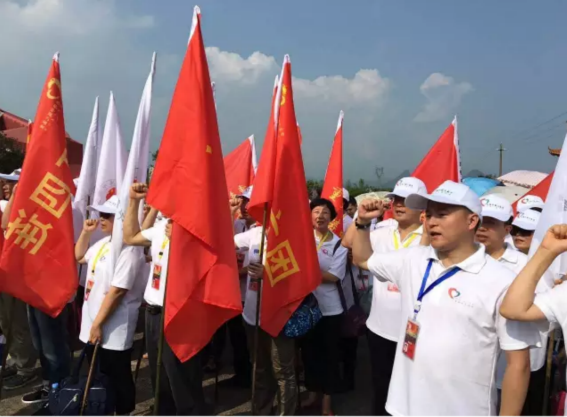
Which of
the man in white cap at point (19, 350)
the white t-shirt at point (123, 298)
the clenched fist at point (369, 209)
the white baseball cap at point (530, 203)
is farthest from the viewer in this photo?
the man in white cap at point (19, 350)

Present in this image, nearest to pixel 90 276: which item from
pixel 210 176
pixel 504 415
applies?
pixel 210 176

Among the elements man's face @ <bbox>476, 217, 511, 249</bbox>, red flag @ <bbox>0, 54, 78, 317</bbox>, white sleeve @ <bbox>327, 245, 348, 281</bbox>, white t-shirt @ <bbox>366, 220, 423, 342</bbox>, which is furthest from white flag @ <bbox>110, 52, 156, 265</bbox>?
man's face @ <bbox>476, 217, 511, 249</bbox>

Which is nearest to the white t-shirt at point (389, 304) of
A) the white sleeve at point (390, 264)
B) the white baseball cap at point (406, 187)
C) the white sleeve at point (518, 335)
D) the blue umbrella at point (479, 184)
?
the white baseball cap at point (406, 187)

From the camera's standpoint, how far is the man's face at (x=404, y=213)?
352 cm

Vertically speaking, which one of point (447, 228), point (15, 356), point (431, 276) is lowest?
point (15, 356)

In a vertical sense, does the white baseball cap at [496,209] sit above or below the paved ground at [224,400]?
above

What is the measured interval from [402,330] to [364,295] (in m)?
2.59

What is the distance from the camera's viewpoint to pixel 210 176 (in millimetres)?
3037

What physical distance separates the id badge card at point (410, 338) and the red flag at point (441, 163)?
3.05m

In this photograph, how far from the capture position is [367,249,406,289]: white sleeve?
261 cm

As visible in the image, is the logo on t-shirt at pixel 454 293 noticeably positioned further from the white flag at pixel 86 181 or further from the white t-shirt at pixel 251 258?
the white flag at pixel 86 181

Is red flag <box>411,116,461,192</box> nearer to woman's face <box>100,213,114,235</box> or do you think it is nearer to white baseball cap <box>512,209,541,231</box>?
white baseball cap <box>512,209,541,231</box>

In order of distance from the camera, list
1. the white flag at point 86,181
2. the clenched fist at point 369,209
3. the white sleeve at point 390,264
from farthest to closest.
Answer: the white flag at point 86,181 → the clenched fist at point 369,209 → the white sleeve at point 390,264

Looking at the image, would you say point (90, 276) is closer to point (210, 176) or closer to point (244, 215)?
point (210, 176)
